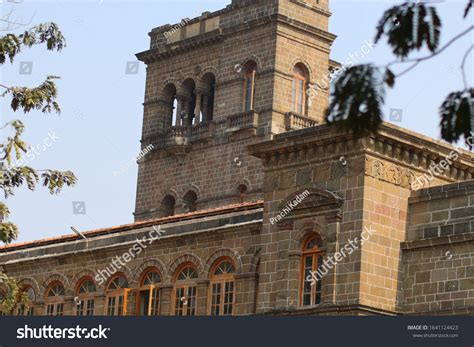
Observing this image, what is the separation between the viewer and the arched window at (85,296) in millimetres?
40875

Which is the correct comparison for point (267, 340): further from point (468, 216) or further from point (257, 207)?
point (257, 207)

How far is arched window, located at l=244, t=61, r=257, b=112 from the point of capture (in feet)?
174

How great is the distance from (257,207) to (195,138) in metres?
18.3

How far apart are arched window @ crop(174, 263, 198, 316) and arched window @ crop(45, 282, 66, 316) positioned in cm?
521

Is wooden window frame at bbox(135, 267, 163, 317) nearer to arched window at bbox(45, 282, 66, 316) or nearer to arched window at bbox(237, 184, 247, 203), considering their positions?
arched window at bbox(45, 282, 66, 316)

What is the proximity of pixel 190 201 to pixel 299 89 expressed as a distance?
6435mm

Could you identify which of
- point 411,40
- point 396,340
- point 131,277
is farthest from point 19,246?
point 411,40

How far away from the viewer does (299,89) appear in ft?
175

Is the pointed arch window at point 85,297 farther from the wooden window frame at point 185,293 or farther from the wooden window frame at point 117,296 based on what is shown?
the wooden window frame at point 185,293

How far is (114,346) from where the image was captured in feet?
82.8

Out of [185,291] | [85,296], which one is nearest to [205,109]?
[85,296]

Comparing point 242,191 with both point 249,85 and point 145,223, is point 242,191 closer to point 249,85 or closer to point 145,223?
point 249,85

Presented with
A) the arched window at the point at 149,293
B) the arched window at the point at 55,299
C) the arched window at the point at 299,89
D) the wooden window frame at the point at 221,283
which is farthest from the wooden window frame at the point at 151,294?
the arched window at the point at 299,89

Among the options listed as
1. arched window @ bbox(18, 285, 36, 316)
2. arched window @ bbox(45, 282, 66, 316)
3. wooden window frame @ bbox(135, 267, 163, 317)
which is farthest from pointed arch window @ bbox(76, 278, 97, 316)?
wooden window frame @ bbox(135, 267, 163, 317)
